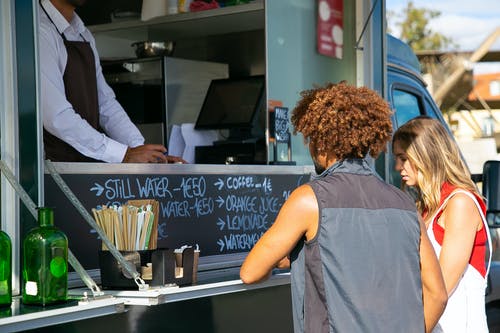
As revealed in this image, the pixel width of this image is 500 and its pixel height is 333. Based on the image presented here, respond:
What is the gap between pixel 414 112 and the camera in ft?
16.6

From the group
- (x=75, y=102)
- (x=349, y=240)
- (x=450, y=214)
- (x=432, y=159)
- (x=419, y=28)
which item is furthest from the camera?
(x=419, y=28)

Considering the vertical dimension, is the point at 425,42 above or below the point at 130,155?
above

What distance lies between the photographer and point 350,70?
4441 mm

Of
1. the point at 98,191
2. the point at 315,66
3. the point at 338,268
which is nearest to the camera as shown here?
the point at 338,268

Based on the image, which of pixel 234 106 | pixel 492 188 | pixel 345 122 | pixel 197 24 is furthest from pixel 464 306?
pixel 197 24

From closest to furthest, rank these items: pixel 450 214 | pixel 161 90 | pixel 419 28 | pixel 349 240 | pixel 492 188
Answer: pixel 349 240 < pixel 450 214 < pixel 492 188 < pixel 161 90 < pixel 419 28

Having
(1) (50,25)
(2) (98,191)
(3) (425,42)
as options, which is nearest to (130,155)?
(2) (98,191)

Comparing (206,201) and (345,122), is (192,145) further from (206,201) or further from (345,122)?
(345,122)

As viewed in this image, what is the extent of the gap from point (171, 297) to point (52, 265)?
0.36 metres

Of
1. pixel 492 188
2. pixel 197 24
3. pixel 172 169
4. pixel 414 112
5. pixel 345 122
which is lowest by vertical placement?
pixel 492 188

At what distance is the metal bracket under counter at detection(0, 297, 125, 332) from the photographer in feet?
7.12

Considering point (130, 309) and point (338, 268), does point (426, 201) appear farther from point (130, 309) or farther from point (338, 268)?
point (130, 309)

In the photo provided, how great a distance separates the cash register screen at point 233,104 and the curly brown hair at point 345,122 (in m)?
1.82

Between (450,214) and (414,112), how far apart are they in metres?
2.14
